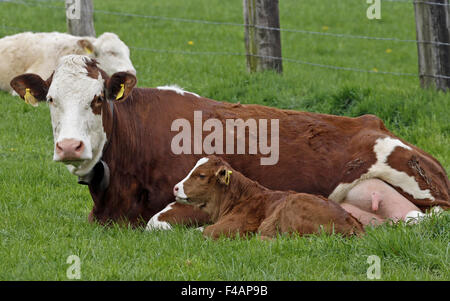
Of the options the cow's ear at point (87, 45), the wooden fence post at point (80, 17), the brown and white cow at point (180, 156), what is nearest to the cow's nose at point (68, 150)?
the brown and white cow at point (180, 156)

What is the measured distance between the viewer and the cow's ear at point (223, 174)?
6.33m

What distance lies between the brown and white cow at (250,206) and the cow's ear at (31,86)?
138cm

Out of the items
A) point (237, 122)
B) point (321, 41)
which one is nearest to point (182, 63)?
point (321, 41)

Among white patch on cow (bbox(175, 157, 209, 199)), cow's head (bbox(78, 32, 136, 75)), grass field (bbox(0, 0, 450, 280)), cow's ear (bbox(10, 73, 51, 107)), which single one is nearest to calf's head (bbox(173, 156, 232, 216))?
white patch on cow (bbox(175, 157, 209, 199))

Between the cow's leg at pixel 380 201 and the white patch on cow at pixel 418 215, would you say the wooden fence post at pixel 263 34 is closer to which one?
the cow's leg at pixel 380 201

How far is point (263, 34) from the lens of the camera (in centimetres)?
1138

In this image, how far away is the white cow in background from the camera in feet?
41.1

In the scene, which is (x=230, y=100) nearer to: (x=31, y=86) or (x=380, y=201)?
(x=380, y=201)

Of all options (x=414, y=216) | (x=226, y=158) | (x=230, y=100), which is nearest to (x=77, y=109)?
(x=226, y=158)

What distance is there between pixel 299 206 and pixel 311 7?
15.4m

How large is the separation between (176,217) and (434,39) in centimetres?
532

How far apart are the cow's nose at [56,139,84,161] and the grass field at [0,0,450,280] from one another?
619mm

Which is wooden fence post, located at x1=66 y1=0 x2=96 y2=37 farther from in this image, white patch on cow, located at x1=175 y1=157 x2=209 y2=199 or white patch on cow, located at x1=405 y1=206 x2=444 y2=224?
white patch on cow, located at x1=405 y1=206 x2=444 y2=224

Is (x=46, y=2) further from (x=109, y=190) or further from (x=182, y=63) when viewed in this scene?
(x=109, y=190)
